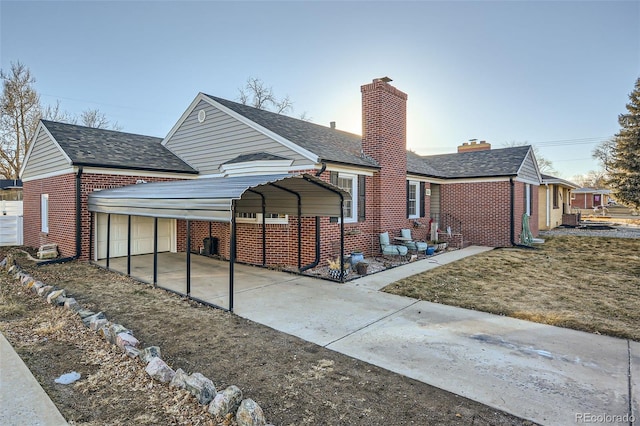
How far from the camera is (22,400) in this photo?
3234 mm

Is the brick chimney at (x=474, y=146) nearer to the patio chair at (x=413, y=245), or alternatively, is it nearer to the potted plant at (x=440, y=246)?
the potted plant at (x=440, y=246)

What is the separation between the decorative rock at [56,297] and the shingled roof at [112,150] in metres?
4.92

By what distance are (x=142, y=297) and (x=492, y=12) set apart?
13046 millimetres

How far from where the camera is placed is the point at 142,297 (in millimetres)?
6750

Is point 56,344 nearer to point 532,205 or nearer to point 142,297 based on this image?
point 142,297

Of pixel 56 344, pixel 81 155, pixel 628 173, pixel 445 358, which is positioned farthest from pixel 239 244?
pixel 628 173

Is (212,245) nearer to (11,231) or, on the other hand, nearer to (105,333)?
(105,333)

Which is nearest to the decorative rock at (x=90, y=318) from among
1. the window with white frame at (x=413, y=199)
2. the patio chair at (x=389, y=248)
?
the patio chair at (x=389, y=248)

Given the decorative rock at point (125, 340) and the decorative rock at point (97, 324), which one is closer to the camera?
the decorative rock at point (125, 340)

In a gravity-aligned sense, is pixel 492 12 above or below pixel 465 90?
above

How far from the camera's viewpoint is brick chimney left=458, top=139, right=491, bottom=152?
21281 mm

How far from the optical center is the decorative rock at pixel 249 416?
2.76 meters

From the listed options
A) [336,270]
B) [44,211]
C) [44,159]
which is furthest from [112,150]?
[336,270]

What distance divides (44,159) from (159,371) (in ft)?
39.9
